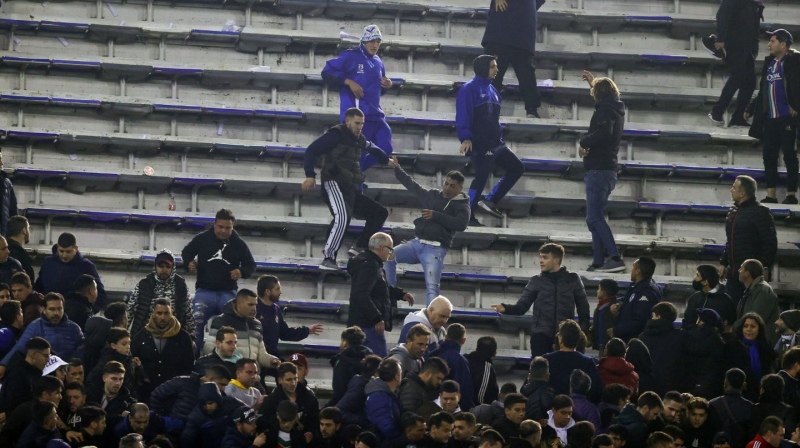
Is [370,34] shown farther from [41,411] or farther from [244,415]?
[41,411]

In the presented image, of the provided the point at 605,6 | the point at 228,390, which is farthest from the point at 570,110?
the point at 228,390

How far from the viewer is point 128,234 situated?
14.2 m

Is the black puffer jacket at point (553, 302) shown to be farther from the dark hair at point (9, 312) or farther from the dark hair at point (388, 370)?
the dark hair at point (9, 312)

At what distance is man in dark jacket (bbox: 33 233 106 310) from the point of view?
40.1 feet

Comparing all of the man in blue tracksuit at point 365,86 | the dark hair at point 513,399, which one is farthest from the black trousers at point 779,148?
the dark hair at point 513,399

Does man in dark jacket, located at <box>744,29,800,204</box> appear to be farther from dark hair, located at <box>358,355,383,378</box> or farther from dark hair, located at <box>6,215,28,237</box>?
dark hair, located at <box>6,215,28,237</box>

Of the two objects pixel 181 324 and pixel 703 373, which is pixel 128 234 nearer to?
pixel 181 324

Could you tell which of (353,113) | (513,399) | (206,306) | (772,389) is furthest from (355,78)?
(772,389)

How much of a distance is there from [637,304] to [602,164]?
2087 millimetres

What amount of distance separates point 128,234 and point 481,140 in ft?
11.3

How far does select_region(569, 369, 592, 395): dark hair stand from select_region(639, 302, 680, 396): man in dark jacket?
0.94 meters

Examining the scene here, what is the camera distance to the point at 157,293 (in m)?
12.0

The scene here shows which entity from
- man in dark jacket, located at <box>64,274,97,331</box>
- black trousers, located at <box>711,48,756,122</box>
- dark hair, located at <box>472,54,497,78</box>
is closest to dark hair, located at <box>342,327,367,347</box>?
man in dark jacket, located at <box>64,274,97,331</box>

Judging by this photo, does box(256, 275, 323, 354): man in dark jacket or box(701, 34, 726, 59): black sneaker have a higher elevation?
box(701, 34, 726, 59): black sneaker
